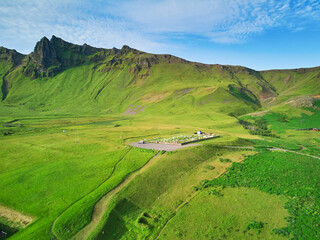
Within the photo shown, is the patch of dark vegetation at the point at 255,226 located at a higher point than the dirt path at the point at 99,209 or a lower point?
higher

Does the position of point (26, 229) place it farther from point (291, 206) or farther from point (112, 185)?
point (291, 206)

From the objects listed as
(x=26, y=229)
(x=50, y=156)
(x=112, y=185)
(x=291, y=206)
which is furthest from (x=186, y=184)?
(x=50, y=156)

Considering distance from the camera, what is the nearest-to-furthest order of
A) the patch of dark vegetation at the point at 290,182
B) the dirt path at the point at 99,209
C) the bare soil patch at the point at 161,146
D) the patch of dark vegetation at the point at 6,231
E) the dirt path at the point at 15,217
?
the patch of dark vegetation at the point at 290,182 < the dirt path at the point at 99,209 < the patch of dark vegetation at the point at 6,231 < the dirt path at the point at 15,217 < the bare soil patch at the point at 161,146

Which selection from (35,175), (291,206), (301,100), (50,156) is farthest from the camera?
(301,100)

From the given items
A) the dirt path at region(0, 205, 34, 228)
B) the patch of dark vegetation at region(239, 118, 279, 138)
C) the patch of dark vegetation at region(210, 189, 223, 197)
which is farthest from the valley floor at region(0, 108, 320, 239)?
the patch of dark vegetation at region(239, 118, 279, 138)

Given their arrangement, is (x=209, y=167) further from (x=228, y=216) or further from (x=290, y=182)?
(x=228, y=216)

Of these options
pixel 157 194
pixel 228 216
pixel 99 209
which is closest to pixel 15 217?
pixel 99 209

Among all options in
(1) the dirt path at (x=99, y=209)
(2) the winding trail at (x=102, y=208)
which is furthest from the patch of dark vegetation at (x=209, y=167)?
(1) the dirt path at (x=99, y=209)

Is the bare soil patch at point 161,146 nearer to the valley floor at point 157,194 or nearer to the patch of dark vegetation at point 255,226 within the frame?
the valley floor at point 157,194
